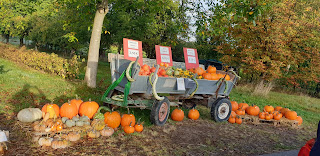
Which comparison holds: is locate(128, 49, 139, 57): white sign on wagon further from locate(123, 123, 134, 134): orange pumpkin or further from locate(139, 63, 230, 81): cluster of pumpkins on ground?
locate(123, 123, 134, 134): orange pumpkin

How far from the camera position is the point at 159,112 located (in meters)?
5.27

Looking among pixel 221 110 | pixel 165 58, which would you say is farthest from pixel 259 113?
pixel 165 58

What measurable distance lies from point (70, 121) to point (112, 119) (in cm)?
89

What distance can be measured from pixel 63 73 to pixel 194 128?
6.84 meters

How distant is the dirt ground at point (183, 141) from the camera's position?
3.68m

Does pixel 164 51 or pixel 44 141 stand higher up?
pixel 164 51

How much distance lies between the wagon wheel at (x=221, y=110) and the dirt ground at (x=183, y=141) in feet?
0.63

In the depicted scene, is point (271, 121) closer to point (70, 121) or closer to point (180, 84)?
point (180, 84)

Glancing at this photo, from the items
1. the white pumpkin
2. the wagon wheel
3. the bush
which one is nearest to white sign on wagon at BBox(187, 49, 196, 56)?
the wagon wheel

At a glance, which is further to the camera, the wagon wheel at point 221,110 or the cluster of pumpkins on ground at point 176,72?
the wagon wheel at point 221,110

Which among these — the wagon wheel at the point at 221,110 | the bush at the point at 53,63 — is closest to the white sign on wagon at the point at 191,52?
the wagon wheel at the point at 221,110

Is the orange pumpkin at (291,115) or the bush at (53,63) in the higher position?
the bush at (53,63)

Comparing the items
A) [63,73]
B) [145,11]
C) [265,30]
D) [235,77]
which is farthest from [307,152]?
[145,11]

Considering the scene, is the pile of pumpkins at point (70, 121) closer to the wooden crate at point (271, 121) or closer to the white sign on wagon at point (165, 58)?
the white sign on wagon at point (165, 58)
